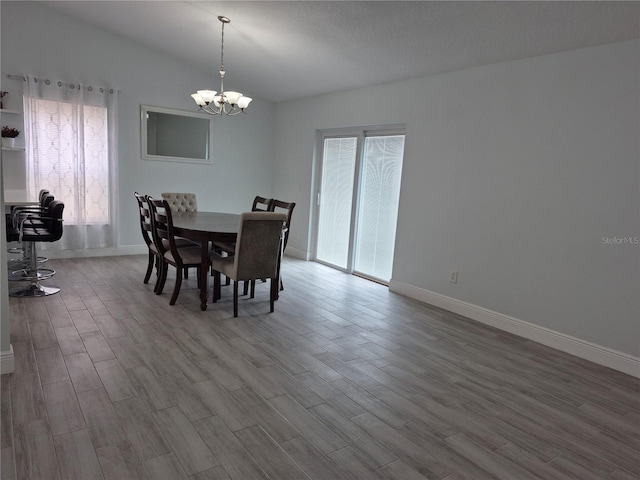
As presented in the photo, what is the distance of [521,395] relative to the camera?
2605 mm

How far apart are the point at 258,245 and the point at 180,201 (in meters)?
2.08

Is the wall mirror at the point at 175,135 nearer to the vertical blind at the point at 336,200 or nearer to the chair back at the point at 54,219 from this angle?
the vertical blind at the point at 336,200

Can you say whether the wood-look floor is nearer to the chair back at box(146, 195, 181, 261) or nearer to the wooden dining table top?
the chair back at box(146, 195, 181, 261)

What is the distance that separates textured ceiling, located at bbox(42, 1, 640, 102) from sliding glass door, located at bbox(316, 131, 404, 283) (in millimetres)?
Answer: 772

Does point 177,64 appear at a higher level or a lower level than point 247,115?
higher

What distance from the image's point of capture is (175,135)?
20.0ft

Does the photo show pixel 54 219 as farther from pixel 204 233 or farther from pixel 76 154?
pixel 76 154

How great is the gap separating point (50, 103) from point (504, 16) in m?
5.14

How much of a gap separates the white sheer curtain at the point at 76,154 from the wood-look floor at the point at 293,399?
1.96 m

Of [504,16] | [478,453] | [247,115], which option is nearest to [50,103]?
[247,115]

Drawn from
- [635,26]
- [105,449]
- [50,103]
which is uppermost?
Answer: [635,26]

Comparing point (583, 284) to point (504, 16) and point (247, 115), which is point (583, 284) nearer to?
point (504, 16)

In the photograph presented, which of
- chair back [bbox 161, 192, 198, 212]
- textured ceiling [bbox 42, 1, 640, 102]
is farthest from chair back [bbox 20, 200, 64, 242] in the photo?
textured ceiling [bbox 42, 1, 640, 102]

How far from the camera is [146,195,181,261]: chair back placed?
145 inches
